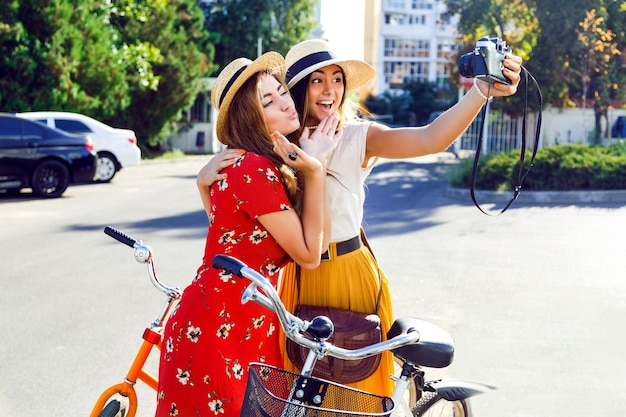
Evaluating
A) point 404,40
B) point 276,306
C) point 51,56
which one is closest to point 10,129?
point 51,56

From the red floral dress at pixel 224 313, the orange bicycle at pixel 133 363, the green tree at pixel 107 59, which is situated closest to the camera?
the red floral dress at pixel 224 313

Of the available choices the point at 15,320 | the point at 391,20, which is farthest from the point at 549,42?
the point at 391,20

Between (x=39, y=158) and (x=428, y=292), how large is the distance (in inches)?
387

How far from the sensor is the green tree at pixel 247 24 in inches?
1463

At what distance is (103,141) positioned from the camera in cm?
1891

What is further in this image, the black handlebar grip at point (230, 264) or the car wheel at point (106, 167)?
the car wheel at point (106, 167)

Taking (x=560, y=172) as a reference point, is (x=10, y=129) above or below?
above

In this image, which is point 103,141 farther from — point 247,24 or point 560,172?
point 247,24

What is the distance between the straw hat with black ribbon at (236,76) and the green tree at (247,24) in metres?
34.0

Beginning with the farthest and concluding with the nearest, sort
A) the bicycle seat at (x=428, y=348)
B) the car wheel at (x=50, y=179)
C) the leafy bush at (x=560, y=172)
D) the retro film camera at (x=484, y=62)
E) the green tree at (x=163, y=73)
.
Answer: the green tree at (x=163, y=73)
the car wheel at (x=50, y=179)
the leafy bush at (x=560, y=172)
the retro film camera at (x=484, y=62)
the bicycle seat at (x=428, y=348)

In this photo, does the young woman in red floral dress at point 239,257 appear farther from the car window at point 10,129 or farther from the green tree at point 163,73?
the green tree at point 163,73

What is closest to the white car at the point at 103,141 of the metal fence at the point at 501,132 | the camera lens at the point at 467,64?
the metal fence at the point at 501,132

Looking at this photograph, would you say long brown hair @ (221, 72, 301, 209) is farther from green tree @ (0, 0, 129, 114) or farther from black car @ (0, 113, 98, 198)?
green tree @ (0, 0, 129, 114)

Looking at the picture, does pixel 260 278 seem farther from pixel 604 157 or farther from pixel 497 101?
pixel 497 101
